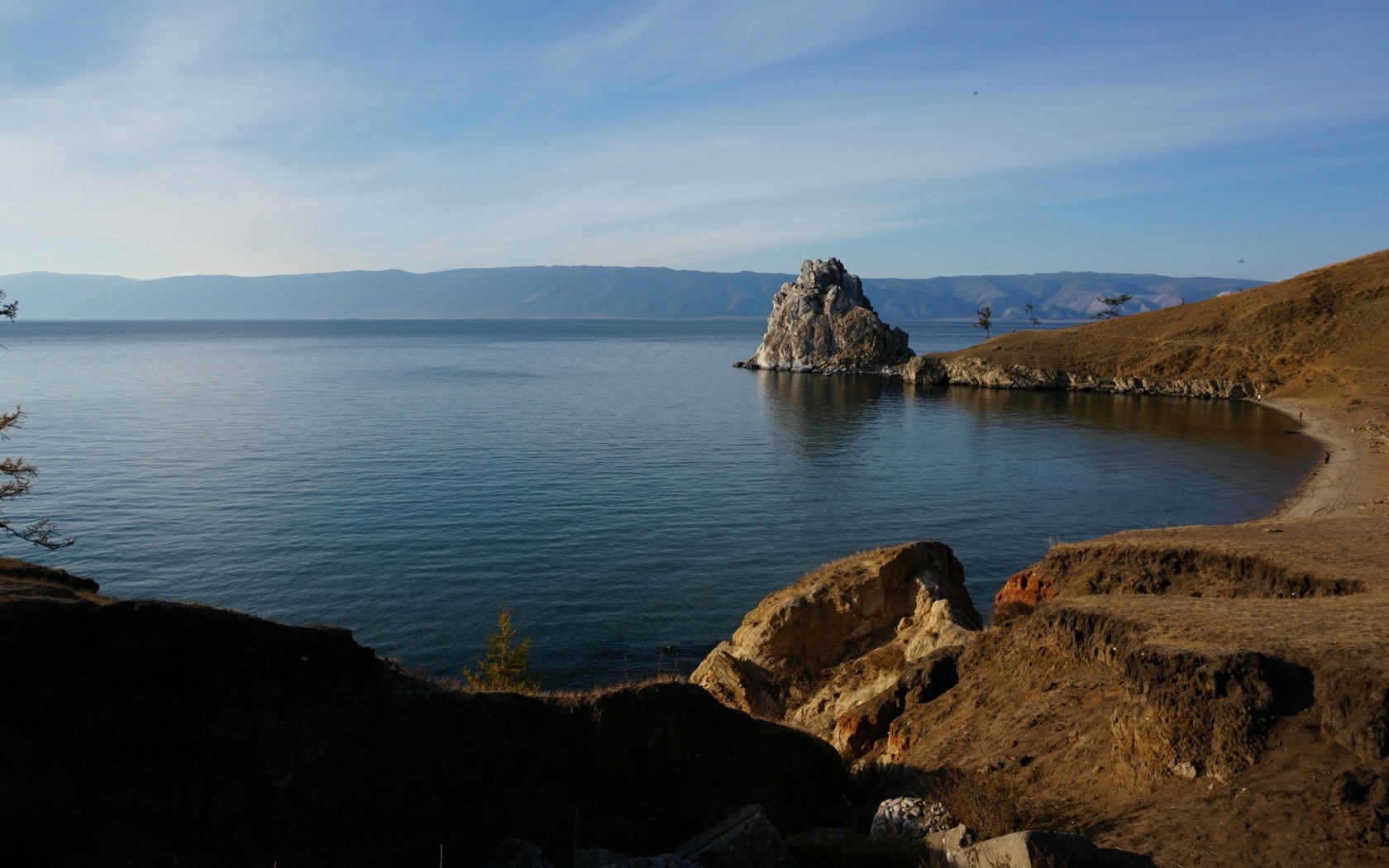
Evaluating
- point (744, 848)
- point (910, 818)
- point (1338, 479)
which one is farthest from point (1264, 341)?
point (744, 848)

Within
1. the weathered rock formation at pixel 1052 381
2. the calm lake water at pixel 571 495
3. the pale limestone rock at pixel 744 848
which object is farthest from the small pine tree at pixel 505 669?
the weathered rock formation at pixel 1052 381

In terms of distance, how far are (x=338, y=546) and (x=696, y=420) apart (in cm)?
4762

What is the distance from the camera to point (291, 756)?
8422 millimetres

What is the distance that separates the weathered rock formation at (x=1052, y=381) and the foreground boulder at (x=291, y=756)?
349 ft

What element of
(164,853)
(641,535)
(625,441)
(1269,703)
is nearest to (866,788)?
(1269,703)

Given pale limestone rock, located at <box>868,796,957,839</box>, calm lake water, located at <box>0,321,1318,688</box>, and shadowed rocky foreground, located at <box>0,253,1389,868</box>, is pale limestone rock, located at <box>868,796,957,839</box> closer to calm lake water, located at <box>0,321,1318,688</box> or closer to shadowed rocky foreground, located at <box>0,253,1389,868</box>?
shadowed rocky foreground, located at <box>0,253,1389,868</box>

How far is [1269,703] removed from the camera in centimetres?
958

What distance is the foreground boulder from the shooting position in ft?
24.8

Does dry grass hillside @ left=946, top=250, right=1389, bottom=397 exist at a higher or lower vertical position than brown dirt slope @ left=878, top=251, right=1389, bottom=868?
higher

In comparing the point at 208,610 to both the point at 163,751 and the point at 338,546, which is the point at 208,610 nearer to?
the point at 163,751

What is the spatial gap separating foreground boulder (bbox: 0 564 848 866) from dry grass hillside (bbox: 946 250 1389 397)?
97.4 metres

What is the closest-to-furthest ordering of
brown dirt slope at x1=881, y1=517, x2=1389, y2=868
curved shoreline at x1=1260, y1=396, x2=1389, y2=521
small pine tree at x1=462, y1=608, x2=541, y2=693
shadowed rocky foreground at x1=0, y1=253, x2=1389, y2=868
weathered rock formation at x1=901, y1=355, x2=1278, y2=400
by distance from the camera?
shadowed rocky foreground at x1=0, y1=253, x2=1389, y2=868 → brown dirt slope at x1=881, y1=517, x2=1389, y2=868 → small pine tree at x1=462, y1=608, x2=541, y2=693 → curved shoreline at x1=1260, y1=396, x2=1389, y2=521 → weathered rock formation at x1=901, y1=355, x2=1278, y2=400

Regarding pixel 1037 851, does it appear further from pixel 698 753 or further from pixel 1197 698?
pixel 698 753

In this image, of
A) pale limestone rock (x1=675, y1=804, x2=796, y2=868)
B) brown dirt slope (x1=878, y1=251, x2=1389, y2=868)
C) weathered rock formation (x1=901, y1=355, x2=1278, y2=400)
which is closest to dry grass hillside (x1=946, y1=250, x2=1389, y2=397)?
weathered rock formation (x1=901, y1=355, x2=1278, y2=400)
